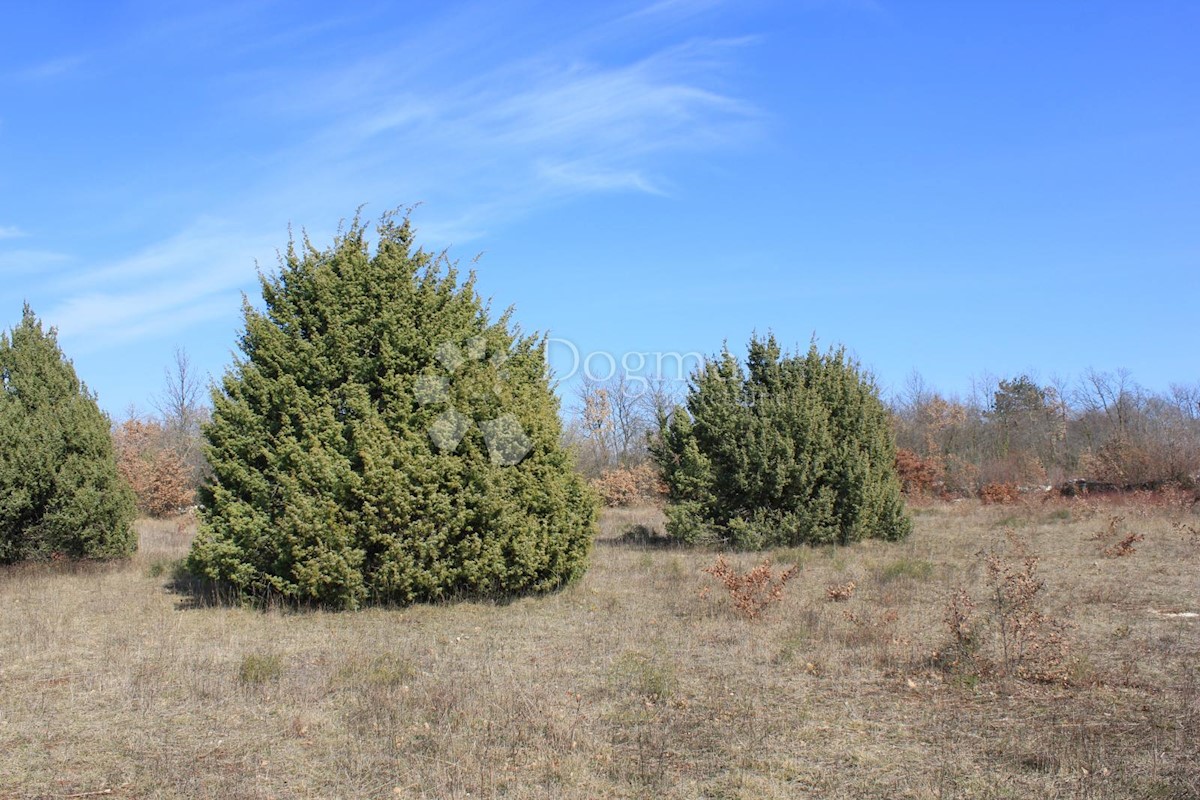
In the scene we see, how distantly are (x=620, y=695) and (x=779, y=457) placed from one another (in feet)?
38.9

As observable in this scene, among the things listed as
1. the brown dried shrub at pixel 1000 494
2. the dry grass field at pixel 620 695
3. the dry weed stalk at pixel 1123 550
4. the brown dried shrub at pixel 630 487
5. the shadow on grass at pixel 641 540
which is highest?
the brown dried shrub at pixel 630 487

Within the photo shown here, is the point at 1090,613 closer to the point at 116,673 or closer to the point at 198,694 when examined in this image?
the point at 198,694

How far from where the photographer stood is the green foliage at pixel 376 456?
438 inches

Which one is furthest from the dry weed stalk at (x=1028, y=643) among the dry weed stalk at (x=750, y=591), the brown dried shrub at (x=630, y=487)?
the brown dried shrub at (x=630, y=487)

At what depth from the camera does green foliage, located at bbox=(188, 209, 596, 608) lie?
11.1m

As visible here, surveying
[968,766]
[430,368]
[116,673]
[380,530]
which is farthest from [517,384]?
[968,766]

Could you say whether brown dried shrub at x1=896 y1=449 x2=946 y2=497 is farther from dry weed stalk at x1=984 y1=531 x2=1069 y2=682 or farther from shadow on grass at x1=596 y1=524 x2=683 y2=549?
dry weed stalk at x1=984 y1=531 x2=1069 y2=682

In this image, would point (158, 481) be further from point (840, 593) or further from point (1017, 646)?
point (1017, 646)

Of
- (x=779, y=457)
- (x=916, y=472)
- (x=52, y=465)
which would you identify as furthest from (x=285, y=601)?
(x=916, y=472)

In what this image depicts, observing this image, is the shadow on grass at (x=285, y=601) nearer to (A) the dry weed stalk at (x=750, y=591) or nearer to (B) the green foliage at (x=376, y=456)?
(B) the green foliage at (x=376, y=456)

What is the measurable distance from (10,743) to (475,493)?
5.86 meters

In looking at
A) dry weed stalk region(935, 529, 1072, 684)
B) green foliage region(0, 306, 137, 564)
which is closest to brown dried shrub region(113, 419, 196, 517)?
green foliage region(0, 306, 137, 564)

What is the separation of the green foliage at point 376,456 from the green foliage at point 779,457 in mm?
7027

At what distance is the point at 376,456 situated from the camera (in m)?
11.1
